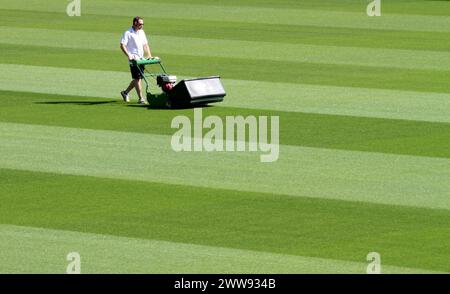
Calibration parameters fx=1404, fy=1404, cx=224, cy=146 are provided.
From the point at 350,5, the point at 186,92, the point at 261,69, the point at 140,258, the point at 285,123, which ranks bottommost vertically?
the point at 140,258

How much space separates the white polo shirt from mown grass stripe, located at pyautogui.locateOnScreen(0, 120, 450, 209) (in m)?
4.72

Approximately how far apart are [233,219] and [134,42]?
11.4 metres

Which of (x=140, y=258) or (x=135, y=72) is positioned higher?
(x=135, y=72)

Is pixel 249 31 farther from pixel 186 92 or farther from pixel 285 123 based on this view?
pixel 285 123

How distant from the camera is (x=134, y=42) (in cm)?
2927

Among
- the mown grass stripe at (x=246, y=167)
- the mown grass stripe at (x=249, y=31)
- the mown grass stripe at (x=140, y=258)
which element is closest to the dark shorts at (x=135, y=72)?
the mown grass stripe at (x=246, y=167)

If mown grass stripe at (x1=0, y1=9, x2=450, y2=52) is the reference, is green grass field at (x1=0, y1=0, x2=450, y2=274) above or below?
below

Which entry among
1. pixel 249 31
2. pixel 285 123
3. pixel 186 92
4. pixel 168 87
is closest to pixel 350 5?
pixel 249 31

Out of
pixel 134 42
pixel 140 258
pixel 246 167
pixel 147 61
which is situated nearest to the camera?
pixel 140 258

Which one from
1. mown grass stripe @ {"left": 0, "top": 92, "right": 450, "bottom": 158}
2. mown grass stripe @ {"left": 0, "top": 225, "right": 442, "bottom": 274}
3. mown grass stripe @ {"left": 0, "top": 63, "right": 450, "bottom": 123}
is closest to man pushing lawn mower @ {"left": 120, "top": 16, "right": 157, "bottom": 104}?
mown grass stripe @ {"left": 0, "top": 92, "right": 450, "bottom": 158}

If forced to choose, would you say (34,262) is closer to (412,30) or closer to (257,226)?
(257,226)

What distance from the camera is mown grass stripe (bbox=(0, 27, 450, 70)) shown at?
1393 inches

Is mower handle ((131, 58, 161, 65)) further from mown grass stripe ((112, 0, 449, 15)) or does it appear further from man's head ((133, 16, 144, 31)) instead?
mown grass stripe ((112, 0, 449, 15))

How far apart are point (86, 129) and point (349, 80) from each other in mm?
8522
